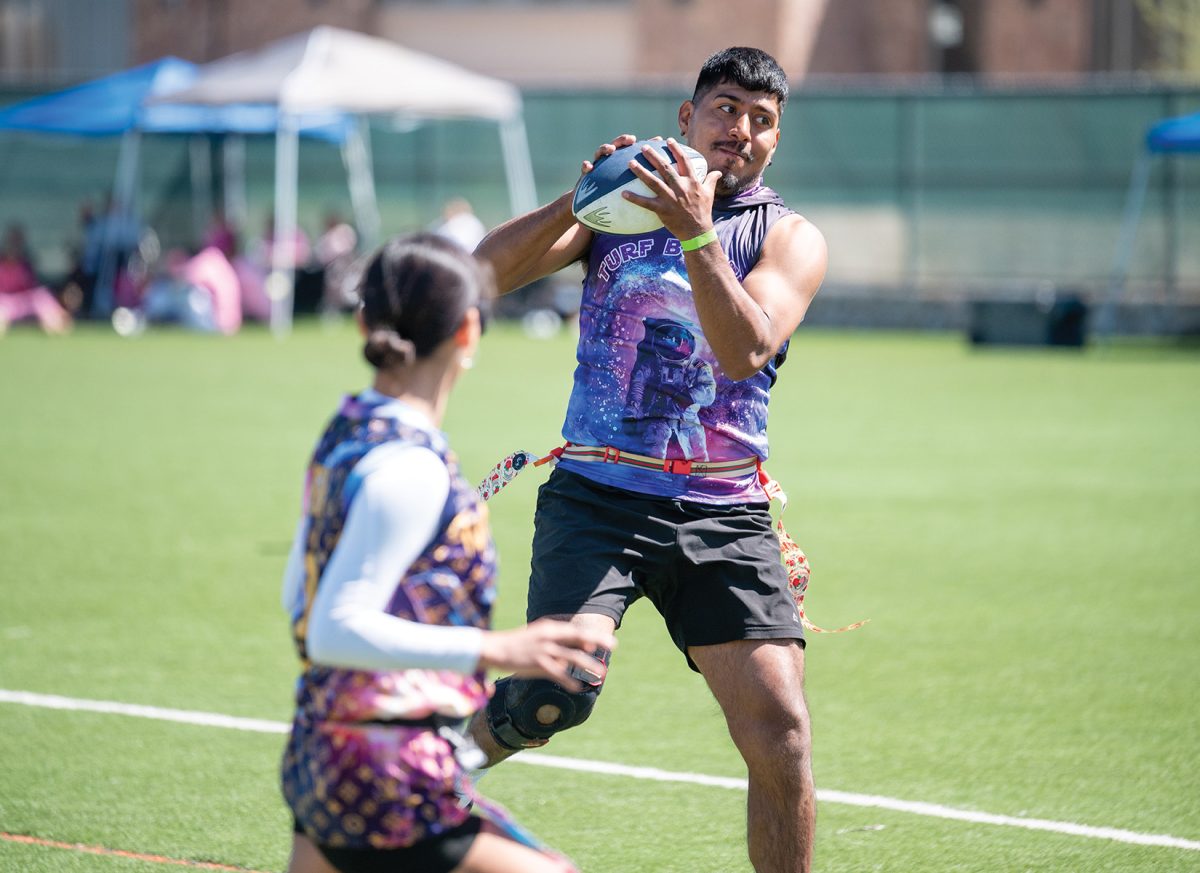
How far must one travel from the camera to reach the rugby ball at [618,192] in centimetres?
453

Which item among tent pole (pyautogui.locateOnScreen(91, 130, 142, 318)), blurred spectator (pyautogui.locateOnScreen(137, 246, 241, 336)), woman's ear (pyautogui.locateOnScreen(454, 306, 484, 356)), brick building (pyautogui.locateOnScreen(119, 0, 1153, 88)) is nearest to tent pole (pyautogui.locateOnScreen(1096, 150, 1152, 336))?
brick building (pyautogui.locateOnScreen(119, 0, 1153, 88))

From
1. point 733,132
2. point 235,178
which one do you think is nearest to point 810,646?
point 733,132

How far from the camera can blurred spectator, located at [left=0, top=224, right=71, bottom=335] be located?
92.1 ft

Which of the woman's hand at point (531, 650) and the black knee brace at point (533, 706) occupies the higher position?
the woman's hand at point (531, 650)

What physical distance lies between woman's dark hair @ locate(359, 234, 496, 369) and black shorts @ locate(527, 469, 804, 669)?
4.80 feet

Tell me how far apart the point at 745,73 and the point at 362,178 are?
88.6ft

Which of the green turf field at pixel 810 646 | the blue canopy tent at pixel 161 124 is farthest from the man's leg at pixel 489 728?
the blue canopy tent at pixel 161 124

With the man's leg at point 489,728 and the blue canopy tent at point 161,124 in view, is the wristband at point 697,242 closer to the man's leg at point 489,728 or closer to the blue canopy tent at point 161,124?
the man's leg at point 489,728

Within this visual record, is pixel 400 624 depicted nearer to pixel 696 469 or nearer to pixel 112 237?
pixel 696 469

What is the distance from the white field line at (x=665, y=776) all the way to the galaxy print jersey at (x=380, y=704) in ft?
9.53

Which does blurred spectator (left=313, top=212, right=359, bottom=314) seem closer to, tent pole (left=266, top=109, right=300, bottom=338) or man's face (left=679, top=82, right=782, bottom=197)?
tent pole (left=266, top=109, right=300, bottom=338)

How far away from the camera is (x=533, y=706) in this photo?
467 centimetres

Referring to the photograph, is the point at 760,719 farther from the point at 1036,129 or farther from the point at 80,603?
the point at 1036,129

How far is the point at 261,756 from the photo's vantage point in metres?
6.37
